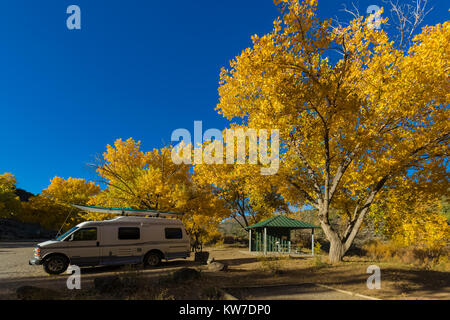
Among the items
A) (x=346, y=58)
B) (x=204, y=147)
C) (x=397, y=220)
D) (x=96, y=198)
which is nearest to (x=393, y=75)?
(x=346, y=58)

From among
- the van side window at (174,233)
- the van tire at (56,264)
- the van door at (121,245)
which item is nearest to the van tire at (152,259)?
the van door at (121,245)

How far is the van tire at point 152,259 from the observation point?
1298 centimetres

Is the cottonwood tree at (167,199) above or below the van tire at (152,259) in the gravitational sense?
above

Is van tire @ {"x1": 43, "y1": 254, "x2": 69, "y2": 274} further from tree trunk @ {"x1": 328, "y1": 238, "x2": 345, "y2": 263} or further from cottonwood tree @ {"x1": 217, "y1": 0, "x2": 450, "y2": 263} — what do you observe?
tree trunk @ {"x1": 328, "y1": 238, "x2": 345, "y2": 263}

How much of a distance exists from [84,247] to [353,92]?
1321 cm

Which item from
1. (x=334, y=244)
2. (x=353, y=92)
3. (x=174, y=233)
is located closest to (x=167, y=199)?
(x=174, y=233)

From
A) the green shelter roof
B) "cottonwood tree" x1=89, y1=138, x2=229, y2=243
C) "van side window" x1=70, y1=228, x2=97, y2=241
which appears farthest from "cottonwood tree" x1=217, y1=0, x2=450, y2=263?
the green shelter roof

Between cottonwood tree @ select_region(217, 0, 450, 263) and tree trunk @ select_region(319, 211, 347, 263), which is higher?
cottonwood tree @ select_region(217, 0, 450, 263)

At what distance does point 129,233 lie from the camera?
12555 mm

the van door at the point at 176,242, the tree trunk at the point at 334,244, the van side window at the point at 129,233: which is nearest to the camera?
the van side window at the point at 129,233

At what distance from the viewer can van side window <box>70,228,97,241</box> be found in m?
11.3

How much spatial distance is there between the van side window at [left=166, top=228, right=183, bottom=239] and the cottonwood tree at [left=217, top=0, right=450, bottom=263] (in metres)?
7.20

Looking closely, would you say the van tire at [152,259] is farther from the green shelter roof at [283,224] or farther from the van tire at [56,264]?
the green shelter roof at [283,224]

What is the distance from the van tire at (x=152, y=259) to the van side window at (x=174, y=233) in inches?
41.0
